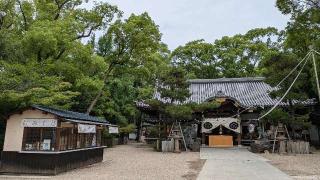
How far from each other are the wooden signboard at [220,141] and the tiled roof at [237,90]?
10.5 ft

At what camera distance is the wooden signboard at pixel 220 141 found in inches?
991

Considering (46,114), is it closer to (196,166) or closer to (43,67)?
(43,67)

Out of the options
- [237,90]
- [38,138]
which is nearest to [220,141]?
[237,90]

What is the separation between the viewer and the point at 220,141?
2536 cm

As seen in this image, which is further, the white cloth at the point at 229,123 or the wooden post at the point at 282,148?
the white cloth at the point at 229,123

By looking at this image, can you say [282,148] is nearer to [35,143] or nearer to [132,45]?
[132,45]

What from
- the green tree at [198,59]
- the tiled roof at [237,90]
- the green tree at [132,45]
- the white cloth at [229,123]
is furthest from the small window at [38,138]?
the green tree at [198,59]

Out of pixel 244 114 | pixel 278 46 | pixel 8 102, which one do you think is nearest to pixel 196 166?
pixel 8 102

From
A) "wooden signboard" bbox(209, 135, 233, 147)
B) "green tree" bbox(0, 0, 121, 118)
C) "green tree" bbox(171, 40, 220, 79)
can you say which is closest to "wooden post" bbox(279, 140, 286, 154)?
"wooden signboard" bbox(209, 135, 233, 147)

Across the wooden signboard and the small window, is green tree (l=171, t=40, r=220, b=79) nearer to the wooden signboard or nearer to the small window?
the wooden signboard

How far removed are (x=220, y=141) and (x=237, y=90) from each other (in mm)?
6847

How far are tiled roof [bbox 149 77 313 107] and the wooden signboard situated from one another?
319cm

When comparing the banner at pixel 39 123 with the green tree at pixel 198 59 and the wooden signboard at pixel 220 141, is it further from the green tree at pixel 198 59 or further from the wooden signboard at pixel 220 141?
the green tree at pixel 198 59

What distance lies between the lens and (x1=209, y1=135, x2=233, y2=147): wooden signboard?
2517 cm
